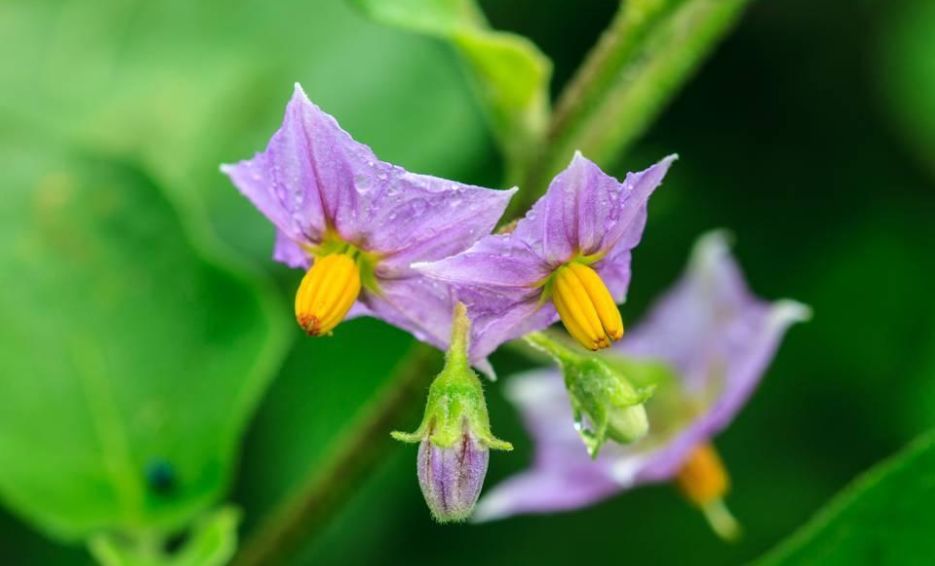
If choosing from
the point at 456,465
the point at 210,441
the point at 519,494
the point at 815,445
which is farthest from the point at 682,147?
the point at 456,465

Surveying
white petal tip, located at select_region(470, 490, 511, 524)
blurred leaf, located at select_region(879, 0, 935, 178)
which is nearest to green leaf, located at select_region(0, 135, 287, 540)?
white petal tip, located at select_region(470, 490, 511, 524)

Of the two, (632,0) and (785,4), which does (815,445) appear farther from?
(632,0)

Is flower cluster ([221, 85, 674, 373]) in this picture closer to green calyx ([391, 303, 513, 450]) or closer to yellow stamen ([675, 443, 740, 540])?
A: green calyx ([391, 303, 513, 450])

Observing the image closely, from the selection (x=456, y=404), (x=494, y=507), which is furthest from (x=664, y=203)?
(x=456, y=404)

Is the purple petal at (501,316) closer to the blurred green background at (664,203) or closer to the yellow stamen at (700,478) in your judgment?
the yellow stamen at (700,478)

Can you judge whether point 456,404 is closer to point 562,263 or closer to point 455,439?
point 455,439

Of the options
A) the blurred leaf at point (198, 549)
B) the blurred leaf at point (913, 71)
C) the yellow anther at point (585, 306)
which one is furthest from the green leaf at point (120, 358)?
the blurred leaf at point (913, 71)

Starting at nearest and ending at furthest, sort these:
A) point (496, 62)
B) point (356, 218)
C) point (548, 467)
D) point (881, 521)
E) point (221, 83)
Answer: point (356, 218)
point (881, 521)
point (496, 62)
point (548, 467)
point (221, 83)
